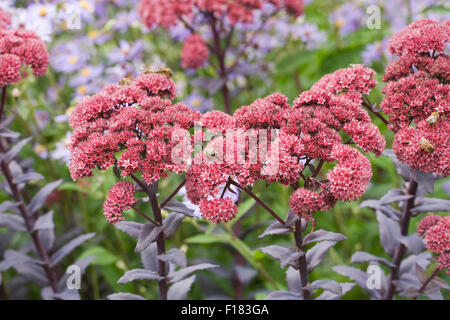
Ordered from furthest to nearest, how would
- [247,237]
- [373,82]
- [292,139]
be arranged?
[247,237], [373,82], [292,139]

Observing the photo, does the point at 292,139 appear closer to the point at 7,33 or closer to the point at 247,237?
the point at 7,33

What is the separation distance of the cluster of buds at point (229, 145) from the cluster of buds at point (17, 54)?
417mm

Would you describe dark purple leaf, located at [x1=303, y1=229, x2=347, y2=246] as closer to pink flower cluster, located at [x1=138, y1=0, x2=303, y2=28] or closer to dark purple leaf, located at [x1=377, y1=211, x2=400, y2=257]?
dark purple leaf, located at [x1=377, y1=211, x2=400, y2=257]

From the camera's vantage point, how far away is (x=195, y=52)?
7.84 feet

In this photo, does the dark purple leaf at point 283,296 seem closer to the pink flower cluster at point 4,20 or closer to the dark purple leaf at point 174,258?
the dark purple leaf at point 174,258

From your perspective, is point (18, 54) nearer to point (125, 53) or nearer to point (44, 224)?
point (44, 224)

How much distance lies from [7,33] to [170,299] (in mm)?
1234

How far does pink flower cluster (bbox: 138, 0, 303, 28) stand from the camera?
2.33 metres

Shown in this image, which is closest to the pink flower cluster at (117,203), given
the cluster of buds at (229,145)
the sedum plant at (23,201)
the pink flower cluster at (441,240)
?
the cluster of buds at (229,145)

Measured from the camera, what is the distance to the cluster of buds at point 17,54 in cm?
175

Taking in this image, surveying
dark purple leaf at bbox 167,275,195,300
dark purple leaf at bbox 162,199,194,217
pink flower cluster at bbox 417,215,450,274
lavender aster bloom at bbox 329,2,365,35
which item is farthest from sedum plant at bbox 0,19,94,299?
lavender aster bloom at bbox 329,2,365,35

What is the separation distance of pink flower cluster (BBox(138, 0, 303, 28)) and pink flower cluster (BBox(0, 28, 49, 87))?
2.22ft

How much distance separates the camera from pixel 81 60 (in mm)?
2943

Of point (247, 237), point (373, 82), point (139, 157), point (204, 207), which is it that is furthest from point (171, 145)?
point (247, 237)
